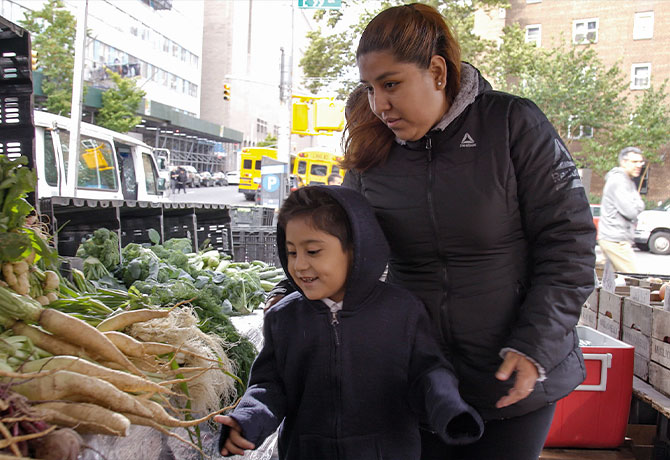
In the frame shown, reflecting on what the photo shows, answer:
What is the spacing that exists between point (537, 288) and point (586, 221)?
0.23 meters

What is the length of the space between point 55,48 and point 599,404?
30863 millimetres

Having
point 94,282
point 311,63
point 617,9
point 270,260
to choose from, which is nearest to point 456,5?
point 311,63

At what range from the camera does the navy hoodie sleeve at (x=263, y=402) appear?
5.71 feet

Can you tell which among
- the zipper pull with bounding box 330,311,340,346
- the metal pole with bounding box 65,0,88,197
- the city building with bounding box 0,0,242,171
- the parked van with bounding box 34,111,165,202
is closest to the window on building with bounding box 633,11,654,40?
the city building with bounding box 0,0,242,171

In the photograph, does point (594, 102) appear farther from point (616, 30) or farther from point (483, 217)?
point (483, 217)

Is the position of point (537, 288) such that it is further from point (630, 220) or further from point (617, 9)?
point (617, 9)

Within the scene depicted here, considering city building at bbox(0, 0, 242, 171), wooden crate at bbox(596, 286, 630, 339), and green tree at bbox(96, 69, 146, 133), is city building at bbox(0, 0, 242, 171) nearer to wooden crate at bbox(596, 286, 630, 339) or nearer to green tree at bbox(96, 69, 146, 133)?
green tree at bbox(96, 69, 146, 133)

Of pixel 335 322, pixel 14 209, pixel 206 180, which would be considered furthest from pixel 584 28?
pixel 14 209

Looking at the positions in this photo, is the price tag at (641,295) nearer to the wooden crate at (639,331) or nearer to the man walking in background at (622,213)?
the wooden crate at (639,331)

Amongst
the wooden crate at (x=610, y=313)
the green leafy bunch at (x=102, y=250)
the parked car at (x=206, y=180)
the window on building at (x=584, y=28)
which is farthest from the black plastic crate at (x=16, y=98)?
the parked car at (x=206, y=180)

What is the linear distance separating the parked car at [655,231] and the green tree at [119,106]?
24.9 meters

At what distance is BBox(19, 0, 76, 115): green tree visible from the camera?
2903 cm

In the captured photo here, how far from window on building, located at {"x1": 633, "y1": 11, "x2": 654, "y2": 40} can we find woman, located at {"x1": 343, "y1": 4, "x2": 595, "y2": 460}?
38.5 meters

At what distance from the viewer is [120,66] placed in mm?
42188
